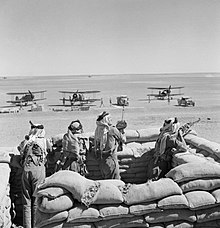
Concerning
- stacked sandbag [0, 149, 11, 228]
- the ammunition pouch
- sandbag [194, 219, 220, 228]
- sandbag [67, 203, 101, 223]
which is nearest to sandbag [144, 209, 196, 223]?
sandbag [194, 219, 220, 228]

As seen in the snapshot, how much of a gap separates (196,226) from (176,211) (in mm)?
284

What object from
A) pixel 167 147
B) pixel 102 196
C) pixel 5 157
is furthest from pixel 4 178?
pixel 167 147

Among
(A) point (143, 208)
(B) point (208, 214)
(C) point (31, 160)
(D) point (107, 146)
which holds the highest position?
(D) point (107, 146)

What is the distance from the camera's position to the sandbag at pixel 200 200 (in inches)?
146

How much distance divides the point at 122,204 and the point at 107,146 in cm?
182

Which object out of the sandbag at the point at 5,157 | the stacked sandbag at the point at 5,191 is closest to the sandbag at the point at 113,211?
the stacked sandbag at the point at 5,191

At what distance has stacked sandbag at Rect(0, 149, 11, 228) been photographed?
402cm

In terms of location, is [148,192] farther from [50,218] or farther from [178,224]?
[50,218]

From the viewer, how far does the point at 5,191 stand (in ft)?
14.3

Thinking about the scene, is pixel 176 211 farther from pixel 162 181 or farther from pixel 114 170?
pixel 114 170

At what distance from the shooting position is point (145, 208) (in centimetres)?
365

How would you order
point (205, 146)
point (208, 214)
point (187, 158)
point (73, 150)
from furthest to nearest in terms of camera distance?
1. point (205, 146)
2. point (73, 150)
3. point (187, 158)
4. point (208, 214)

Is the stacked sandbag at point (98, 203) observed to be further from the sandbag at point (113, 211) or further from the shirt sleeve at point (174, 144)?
the shirt sleeve at point (174, 144)

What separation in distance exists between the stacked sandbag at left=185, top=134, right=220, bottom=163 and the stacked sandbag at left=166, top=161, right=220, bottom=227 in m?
1.44
